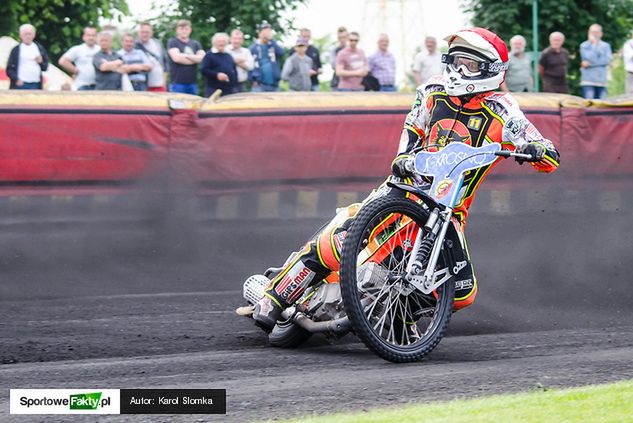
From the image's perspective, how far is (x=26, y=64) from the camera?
13180 mm

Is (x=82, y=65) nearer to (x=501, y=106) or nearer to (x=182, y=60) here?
(x=182, y=60)

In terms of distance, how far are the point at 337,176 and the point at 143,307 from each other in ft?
9.31

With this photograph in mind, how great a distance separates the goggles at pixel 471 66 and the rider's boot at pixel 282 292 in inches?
57.7

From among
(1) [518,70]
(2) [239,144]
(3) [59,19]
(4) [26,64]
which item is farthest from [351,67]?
(3) [59,19]

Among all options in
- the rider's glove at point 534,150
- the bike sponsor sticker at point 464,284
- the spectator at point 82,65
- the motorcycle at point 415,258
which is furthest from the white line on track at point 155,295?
the spectator at point 82,65

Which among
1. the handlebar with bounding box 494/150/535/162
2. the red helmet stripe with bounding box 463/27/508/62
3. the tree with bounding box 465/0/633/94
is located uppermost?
the tree with bounding box 465/0/633/94

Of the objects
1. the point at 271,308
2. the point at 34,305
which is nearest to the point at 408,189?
the point at 271,308

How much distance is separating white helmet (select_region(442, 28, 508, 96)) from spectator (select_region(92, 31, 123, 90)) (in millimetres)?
6856

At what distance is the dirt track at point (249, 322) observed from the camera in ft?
19.2

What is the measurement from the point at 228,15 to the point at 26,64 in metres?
5.60

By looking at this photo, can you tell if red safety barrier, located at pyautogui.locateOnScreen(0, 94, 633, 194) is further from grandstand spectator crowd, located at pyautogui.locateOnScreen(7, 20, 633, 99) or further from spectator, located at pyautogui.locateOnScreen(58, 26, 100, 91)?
spectator, located at pyautogui.locateOnScreen(58, 26, 100, 91)

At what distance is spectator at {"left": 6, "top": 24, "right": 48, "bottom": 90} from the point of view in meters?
13.1

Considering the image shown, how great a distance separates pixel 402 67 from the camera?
997 inches

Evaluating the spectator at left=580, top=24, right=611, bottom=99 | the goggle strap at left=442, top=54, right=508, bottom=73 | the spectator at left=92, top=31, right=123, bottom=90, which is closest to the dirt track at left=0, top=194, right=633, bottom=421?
the goggle strap at left=442, top=54, right=508, bottom=73
